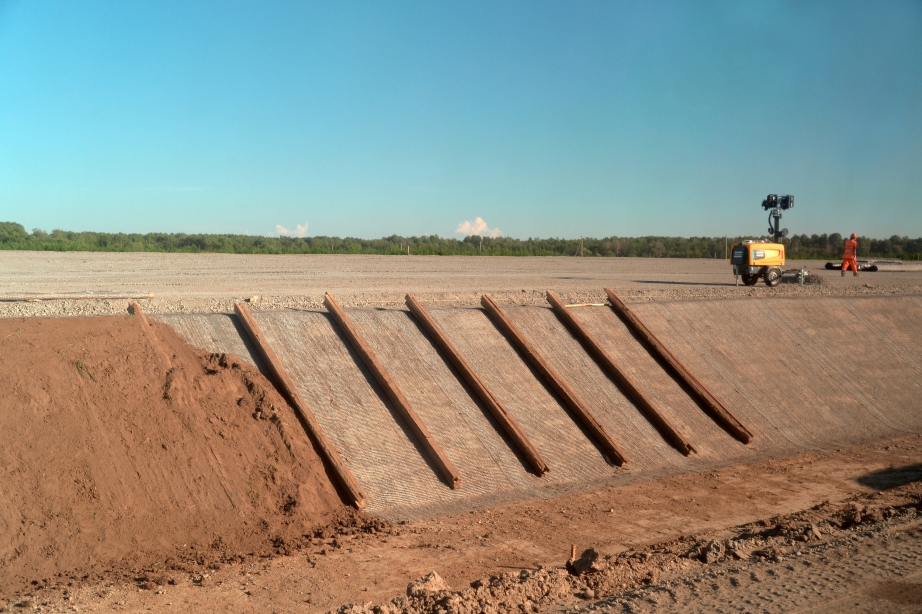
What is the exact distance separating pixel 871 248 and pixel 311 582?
6784 cm

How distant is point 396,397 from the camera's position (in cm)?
919

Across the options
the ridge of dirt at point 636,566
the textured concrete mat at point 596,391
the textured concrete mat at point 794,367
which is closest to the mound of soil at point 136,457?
the ridge of dirt at point 636,566

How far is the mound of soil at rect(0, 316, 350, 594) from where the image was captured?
6199mm

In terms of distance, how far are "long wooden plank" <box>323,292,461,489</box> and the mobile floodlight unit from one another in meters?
16.5

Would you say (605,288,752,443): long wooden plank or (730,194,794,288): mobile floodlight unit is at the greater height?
(730,194,794,288): mobile floodlight unit

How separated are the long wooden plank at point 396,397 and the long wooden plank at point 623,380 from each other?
3.75 m

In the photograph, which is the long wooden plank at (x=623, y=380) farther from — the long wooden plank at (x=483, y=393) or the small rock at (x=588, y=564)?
the small rock at (x=588, y=564)

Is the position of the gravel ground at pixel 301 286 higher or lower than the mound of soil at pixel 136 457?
higher

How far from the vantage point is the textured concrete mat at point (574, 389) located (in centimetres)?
866

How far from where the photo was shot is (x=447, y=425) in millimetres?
9289

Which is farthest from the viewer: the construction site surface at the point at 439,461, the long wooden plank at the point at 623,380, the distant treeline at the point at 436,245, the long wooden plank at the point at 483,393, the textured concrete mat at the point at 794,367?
the distant treeline at the point at 436,245

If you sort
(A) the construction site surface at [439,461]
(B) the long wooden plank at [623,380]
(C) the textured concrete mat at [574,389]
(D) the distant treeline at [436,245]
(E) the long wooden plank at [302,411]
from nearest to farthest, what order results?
(A) the construction site surface at [439,461] < (E) the long wooden plank at [302,411] < (C) the textured concrete mat at [574,389] < (B) the long wooden plank at [623,380] < (D) the distant treeline at [436,245]

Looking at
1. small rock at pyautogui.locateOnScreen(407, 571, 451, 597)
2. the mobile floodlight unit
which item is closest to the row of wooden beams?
small rock at pyautogui.locateOnScreen(407, 571, 451, 597)

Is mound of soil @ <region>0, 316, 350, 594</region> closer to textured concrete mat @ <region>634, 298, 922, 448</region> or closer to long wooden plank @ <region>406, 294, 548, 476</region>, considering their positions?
long wooden plank @ <region>406, 294, 548, 476</region>
